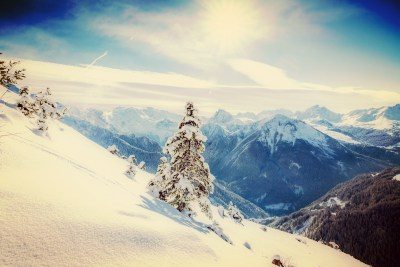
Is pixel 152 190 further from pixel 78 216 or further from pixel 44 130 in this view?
pixel 78 216

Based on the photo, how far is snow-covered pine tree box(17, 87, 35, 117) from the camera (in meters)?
17.8

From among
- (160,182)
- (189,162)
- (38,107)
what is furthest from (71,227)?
(189,162)

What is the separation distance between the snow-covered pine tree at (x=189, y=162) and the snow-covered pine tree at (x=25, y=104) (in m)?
9.65

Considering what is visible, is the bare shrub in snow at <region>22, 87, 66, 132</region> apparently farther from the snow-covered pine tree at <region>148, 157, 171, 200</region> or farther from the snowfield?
the snow-covered pine tree at <region>148, 157, 171, 200</region>

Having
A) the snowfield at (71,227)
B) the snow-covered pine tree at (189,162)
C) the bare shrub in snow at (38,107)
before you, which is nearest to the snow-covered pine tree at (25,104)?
the bare shrub in snow at (38,107)

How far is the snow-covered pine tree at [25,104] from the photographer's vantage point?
17.8 meters

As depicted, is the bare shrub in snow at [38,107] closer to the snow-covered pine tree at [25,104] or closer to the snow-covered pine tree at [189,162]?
the snow-covered pine tree at [25,104]

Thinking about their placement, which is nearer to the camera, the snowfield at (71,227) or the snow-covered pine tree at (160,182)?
the snowfield at (71,227)

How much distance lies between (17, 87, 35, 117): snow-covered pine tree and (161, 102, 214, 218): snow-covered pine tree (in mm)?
9652

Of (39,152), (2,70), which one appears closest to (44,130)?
(2,70)

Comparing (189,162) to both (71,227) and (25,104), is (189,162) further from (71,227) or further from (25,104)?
(71,227)

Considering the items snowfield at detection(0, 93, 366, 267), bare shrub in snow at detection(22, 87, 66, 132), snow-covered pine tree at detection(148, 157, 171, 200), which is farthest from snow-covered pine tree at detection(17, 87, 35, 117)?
snow-covered pine tree at detection(148, 157, 171, 200)

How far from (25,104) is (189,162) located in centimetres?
1185

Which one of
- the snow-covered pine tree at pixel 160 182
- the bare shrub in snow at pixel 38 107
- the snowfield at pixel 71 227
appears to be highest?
the bare shrub in snow at pixel 38 107
